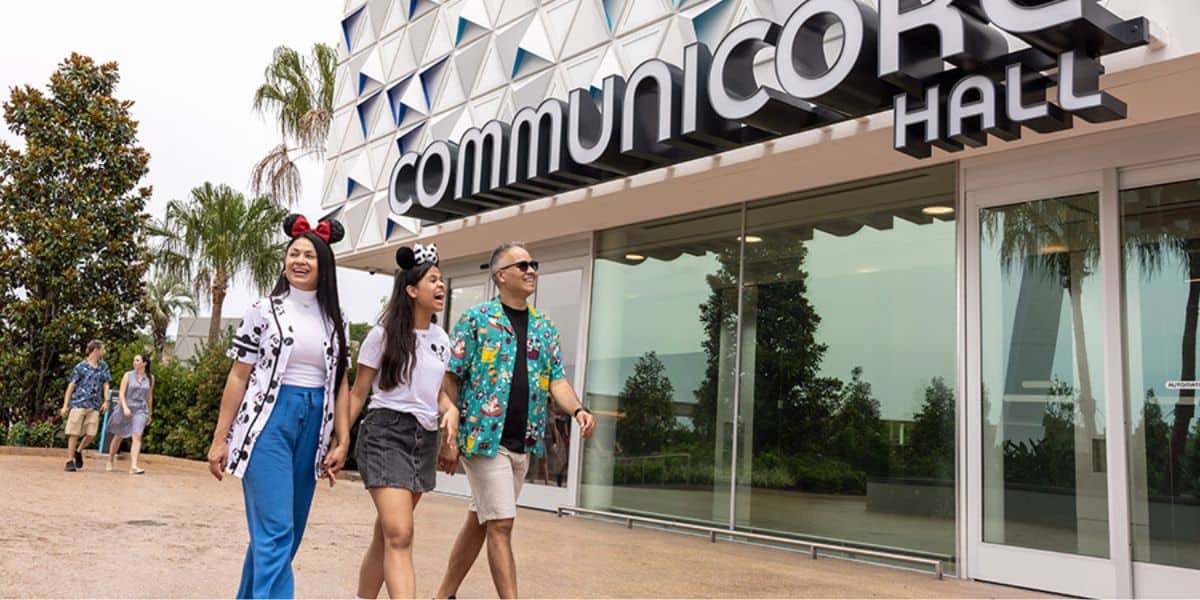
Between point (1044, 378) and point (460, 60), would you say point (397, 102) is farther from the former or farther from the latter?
point (1044, 378)

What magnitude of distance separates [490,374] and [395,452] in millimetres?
612

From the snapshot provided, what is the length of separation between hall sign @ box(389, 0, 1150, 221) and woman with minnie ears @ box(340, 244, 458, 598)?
327cm

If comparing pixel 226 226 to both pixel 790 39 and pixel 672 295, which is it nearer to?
pixel 672 295

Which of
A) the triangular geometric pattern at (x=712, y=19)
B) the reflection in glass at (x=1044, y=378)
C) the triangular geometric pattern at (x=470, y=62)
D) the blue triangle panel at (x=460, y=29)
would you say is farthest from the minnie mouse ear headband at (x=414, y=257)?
the blue triangle panel at (x=460, y=29)

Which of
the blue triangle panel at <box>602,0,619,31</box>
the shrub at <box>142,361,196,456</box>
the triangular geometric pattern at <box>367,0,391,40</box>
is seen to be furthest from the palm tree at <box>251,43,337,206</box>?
the blue triangle panel at <box>602,0,619,31</box>

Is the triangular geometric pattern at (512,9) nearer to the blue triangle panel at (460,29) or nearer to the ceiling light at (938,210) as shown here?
the blue triangle panel at (460,29)

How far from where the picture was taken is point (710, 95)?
6.95 meters

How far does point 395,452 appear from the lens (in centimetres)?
394

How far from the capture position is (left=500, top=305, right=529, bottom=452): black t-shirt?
4.32 meters

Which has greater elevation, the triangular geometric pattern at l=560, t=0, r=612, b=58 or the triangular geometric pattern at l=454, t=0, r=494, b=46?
the triangular geometric pattern at l=454, t=0, r=494, b=46

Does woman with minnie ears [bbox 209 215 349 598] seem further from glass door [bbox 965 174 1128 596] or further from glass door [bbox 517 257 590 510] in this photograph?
glass door [bbox 517 257 590 510]

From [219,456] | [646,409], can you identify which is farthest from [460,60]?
[219,456]

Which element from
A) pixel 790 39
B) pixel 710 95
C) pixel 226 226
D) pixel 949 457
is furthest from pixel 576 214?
pixel 226 226

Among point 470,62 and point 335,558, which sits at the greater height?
point 470,62
